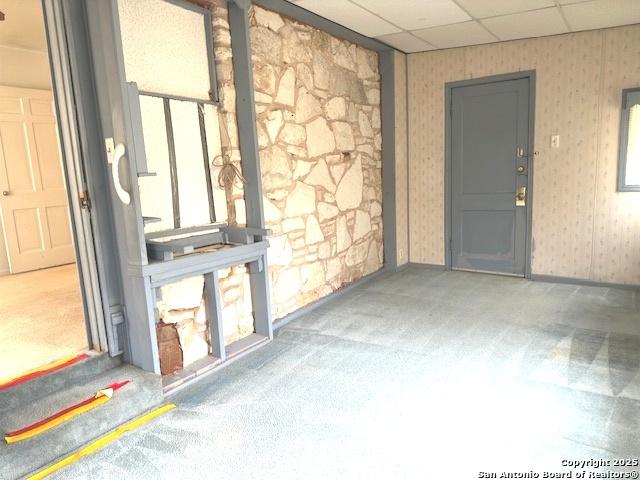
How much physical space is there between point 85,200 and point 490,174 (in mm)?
3863

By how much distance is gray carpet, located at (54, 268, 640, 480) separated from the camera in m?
1.94

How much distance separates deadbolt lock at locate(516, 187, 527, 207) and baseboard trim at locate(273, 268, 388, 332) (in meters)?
1.61

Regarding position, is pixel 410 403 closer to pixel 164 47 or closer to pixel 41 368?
pixel 41 368

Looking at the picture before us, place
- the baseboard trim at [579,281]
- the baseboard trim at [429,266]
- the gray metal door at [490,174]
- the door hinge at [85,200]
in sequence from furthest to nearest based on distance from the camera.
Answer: the baseboard trim at [429,266] < the gray metal door at [490,174] < the baseboard trim at [579,281] < the door hinge at [85,200]

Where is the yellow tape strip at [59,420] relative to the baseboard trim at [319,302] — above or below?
above

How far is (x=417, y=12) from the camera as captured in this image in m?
3.61

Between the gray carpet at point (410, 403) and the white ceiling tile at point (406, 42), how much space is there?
8.52 ft

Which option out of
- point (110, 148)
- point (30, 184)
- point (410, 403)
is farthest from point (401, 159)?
point (30, 184)

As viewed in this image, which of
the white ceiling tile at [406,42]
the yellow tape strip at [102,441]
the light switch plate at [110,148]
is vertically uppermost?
the white ceiling tile at [406,42]

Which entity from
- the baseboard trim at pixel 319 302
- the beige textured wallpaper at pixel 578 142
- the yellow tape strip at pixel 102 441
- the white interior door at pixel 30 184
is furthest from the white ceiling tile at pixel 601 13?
the white interior door at pixel 30 184

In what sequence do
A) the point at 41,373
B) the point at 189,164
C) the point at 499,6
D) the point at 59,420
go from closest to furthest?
the point at 59,420 → the point at 41,373 → the point at 189,164 → the point at 499,6

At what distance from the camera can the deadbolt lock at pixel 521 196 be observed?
4.61m

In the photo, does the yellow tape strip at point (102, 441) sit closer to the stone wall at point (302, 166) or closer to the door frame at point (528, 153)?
the stone wall at point (302, 166)

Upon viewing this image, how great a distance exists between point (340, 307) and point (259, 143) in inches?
62.6
